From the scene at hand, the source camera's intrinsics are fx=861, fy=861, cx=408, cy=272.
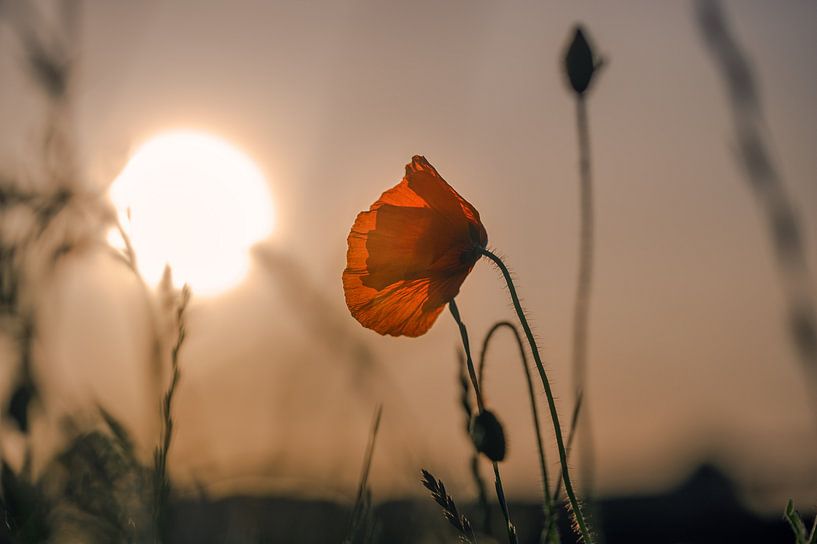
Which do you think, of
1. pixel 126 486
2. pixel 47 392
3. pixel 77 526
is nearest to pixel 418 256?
pixel 126 486

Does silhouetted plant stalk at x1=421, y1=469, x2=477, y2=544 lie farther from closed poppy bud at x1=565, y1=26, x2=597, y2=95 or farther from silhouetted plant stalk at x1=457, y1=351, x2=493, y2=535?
closed poppy bud at x1=565, y1=26, x2=597, y2=95

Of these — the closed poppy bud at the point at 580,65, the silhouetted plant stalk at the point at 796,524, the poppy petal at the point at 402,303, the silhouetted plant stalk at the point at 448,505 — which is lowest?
the silhouetted plant stalk at the point at 796,524

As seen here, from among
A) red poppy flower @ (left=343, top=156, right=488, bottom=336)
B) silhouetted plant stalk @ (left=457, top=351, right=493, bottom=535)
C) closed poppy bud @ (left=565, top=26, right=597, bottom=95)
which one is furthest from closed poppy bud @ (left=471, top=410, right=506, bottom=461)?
closed poppy bud @ (left=565, top=26, right=597, bottom=95)

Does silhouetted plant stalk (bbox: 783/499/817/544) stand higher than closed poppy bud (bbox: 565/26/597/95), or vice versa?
closed poppy bud (bbox: 565/26/597/95)

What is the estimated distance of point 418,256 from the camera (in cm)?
145

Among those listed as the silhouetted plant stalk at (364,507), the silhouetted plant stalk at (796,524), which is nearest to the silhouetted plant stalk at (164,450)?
the silhouetted plant stalk at (364,507)

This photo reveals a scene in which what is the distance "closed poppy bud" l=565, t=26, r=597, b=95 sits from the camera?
1739 millimetres

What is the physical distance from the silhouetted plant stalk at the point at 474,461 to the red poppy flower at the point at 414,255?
321 mm

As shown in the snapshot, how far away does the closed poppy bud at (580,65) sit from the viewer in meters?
1.74

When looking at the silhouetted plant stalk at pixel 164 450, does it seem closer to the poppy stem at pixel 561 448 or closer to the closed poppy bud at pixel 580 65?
the poppy stem at pixel 561 448

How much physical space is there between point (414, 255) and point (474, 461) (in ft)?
1.37

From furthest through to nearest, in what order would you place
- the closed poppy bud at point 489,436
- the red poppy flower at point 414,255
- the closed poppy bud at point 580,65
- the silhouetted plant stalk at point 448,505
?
the closed poppy bud at point 580,65
the red poppy flower at point 414,255
the closed poppy bud at point 489,436
the silhouetted plant stalk at point 448,505

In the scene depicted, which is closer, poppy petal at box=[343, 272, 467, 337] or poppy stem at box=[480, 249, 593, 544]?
poppy stem at box=[480, 249, 593, 544]

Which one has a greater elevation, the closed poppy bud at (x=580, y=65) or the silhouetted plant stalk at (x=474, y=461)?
the closed poppy bud at (x=580, y=65)
